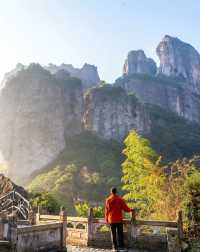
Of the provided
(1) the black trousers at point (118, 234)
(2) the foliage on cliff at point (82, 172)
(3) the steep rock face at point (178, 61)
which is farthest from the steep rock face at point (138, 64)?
(1) the black trousers at point (118, 234)

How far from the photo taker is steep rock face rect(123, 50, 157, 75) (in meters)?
140

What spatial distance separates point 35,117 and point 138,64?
6699 centimetres

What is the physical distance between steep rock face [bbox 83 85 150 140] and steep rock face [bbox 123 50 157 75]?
49.5 m

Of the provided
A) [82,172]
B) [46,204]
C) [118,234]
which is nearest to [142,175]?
[46,204]

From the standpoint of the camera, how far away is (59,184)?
5900 centimetres

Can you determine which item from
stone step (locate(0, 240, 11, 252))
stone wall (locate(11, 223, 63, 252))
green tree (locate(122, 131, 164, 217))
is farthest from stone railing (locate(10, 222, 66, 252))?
green tree (locate(122, 131, 164, 217))

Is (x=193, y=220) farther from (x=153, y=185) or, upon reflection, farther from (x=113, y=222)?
(x=153, y=185)

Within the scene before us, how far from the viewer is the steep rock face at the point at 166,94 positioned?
120250mm

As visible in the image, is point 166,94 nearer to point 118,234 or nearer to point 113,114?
point 113,114

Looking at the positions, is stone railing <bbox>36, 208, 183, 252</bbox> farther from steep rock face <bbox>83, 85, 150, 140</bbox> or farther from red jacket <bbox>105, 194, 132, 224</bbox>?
steep rock face <bbox>83, 85, 150, 140</bbox>

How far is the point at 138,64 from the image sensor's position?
140 m

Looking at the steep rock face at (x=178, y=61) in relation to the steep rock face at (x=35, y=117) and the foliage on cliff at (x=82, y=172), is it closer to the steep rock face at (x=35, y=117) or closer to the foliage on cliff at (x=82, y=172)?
the steep rock face at (x=35, y=117)

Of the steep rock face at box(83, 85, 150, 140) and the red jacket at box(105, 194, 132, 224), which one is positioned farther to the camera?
the steep rock face at box(83, 85, 150, 140)

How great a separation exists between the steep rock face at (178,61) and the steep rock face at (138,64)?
3898 millimetres
